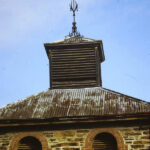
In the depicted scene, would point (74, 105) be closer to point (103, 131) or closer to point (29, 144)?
point (103, 131)

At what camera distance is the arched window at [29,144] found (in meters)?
13.4

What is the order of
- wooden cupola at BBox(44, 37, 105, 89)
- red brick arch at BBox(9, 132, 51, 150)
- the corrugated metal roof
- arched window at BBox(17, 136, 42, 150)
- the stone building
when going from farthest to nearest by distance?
1. wooden cupola at BBox(44, 37, 105, 89)
2. the corrugated metal roof
3. arched window at BBox(17, 136, 42, 150)
4. red brick arch at BBox(9, 132, 51, 150)
5. the stone building

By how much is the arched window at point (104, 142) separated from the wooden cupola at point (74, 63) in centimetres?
391

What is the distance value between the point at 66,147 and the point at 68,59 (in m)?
5.80

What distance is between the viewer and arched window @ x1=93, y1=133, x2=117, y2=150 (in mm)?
13094

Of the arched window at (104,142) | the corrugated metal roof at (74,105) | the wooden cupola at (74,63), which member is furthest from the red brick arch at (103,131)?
the wooden cupola at (74,63)

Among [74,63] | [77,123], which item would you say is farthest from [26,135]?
[74,63]

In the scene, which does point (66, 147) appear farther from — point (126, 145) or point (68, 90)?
point (68, 90)

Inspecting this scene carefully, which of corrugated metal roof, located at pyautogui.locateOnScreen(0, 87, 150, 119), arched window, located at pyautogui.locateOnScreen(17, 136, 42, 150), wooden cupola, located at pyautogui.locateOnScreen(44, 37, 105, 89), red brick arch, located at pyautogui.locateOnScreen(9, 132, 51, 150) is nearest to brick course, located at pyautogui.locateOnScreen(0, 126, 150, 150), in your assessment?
red brick arch, located at pyautogui.locateOnScreen(9, 132, 51, 150)

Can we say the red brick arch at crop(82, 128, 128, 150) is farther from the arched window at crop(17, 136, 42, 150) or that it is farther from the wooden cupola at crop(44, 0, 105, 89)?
the wooden cupola at crop(44, 0, 105, 89)

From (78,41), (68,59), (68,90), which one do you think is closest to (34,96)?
(68,90)

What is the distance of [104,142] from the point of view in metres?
13.2

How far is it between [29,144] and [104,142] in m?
2.97

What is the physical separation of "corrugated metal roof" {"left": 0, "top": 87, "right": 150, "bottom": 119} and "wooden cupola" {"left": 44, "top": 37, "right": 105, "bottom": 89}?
1.01m
